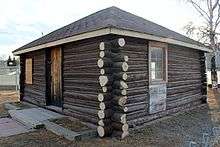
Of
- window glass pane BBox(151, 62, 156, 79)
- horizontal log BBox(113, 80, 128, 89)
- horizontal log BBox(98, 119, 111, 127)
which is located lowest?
horizontal log BBox(98, 119, 111, 127)

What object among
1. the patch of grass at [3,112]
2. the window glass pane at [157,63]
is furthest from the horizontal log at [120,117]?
the patch of grass at [3,112]

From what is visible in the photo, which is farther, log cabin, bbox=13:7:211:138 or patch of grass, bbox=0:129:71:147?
log cabin, bbox=13:7:211:138

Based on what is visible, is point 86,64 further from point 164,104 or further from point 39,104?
point 39,104

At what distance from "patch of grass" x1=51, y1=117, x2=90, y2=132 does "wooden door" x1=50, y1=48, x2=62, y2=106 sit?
1695 mm

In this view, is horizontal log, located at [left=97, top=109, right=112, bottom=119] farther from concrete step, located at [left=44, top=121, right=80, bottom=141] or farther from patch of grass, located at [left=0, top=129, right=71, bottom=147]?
patch of grass, located at [left=0, top=129, right=71, bottom=147]

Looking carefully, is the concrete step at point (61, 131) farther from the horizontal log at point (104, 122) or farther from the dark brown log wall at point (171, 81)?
the dark brown log wall at point (171, 81)

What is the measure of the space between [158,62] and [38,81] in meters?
5.53

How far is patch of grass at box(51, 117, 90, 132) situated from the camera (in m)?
8.01

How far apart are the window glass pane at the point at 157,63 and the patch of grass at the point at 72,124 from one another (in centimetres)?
296

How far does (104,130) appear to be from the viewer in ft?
24.5

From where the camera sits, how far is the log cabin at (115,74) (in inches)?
297

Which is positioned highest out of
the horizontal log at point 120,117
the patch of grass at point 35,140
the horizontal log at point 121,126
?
the horizontal log at point 120,117

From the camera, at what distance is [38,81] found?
1212 cm

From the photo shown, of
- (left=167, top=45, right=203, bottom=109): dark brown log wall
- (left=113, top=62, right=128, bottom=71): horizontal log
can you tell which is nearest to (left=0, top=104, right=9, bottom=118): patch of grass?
(left=113, top=62, right=128, bottom=71): horizontal log
